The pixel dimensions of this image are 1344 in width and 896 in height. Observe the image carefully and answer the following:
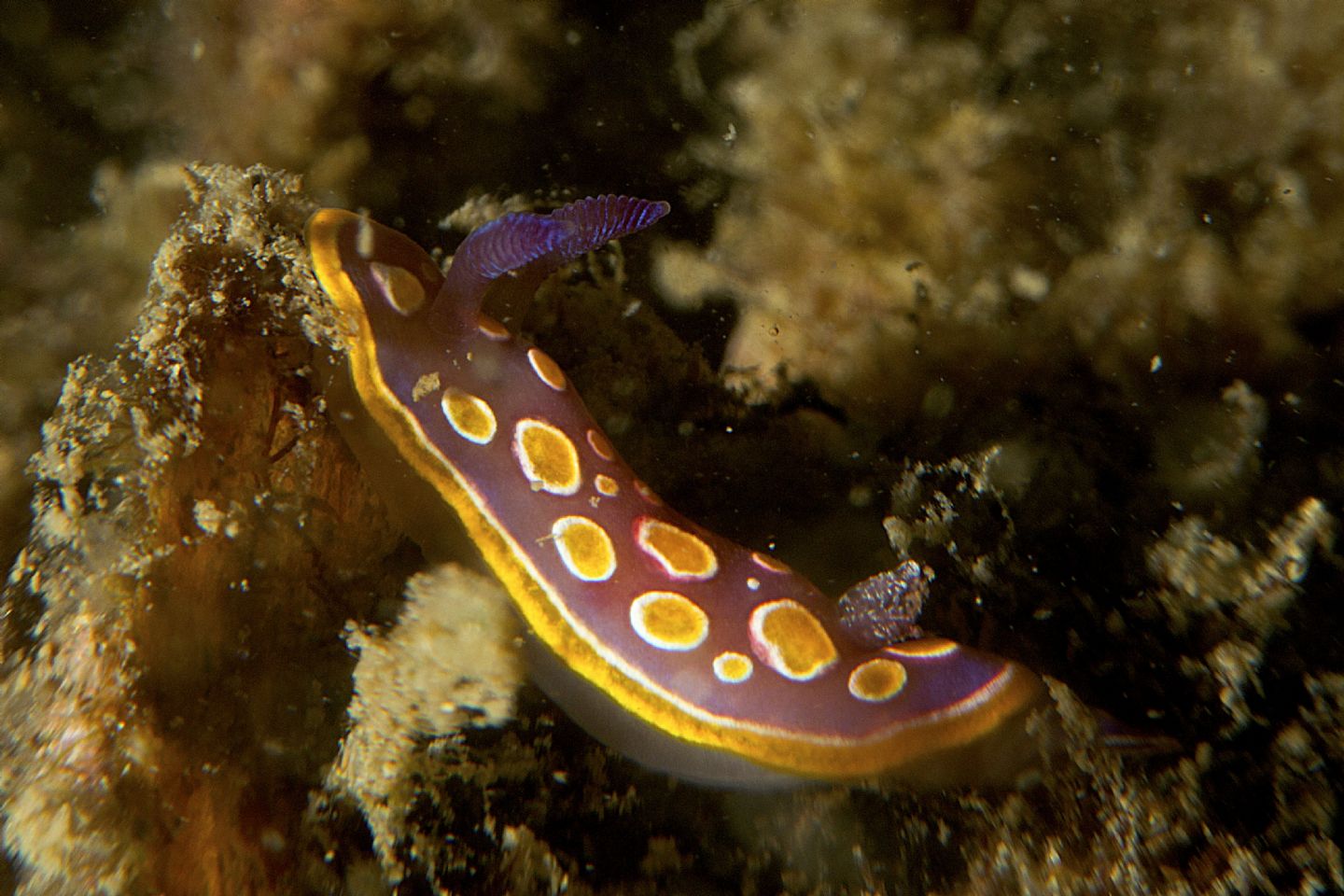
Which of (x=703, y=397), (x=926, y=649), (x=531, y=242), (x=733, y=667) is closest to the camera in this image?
(x=531, y=242)

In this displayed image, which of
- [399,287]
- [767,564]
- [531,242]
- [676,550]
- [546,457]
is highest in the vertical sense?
[531,242]

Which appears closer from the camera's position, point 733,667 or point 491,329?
point 733,667

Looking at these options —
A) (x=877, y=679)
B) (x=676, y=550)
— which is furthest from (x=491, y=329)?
(x=877, y=679)

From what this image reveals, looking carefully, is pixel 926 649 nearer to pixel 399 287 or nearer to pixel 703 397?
pixel 703 397

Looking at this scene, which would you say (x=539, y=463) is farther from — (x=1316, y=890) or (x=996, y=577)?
(x=1316, y=890)

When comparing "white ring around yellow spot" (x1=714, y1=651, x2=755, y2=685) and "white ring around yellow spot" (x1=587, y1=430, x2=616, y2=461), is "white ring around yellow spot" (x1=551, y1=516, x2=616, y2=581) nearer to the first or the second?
"white ring around yellow spot" (x1=587, y1=430, x2=616, y2=461)

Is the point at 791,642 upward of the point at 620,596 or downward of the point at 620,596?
downward

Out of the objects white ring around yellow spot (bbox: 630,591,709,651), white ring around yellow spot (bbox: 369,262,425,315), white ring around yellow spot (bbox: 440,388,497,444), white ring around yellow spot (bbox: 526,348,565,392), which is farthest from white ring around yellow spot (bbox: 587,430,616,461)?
white ring around yellow spot (bbox: 369,262,425,315)
